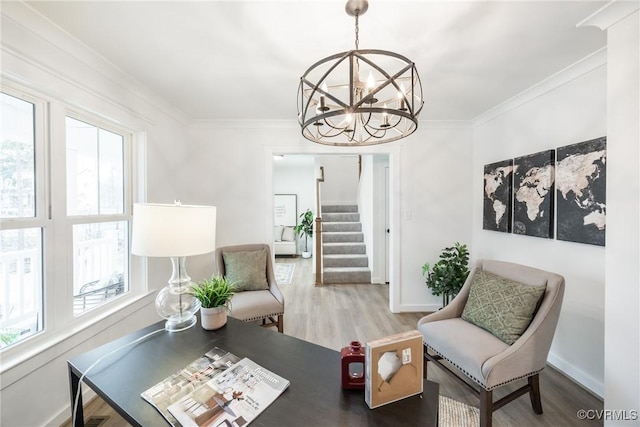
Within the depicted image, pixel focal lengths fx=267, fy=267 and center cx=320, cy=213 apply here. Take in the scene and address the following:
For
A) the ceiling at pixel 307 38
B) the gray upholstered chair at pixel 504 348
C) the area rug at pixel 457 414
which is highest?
the ceiling at pixel 307 38

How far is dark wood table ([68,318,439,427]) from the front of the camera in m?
0.89

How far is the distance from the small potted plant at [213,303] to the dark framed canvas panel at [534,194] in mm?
2570

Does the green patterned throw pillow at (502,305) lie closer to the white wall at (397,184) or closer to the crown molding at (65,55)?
the white wall at (397,184)

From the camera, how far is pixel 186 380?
3.45 ft

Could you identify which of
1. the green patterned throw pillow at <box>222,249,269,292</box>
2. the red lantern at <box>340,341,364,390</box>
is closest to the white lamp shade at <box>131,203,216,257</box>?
the red lantern at <box>340,341,364,390</box>

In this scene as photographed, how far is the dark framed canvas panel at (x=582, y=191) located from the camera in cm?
181

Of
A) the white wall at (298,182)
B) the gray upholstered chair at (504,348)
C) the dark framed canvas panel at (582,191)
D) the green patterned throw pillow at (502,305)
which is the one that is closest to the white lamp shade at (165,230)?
the gray upholstered chair at (504,348)

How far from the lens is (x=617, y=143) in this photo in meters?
1.40

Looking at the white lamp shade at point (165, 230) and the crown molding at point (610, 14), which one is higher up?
the crown molding at point (610, 14)

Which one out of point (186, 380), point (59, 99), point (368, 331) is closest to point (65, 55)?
point (59, 99)

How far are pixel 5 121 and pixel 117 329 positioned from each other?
1563mm

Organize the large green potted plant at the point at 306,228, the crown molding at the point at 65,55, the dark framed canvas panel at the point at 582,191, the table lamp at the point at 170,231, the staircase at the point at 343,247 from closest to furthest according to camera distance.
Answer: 1. the table lamp at the point at 170,231
2. the crown molding at the point at 65,55
3. the dark framed canvas panel at the point at 582,191
4. the staircase at the point at 343,247
5. the large green potted plant at the point at 306,228

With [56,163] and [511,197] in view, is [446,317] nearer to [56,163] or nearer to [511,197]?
[511,197]

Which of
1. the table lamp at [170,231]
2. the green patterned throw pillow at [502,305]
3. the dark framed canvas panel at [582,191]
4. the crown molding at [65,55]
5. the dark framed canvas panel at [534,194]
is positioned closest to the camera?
the table lamp at [170,231]
